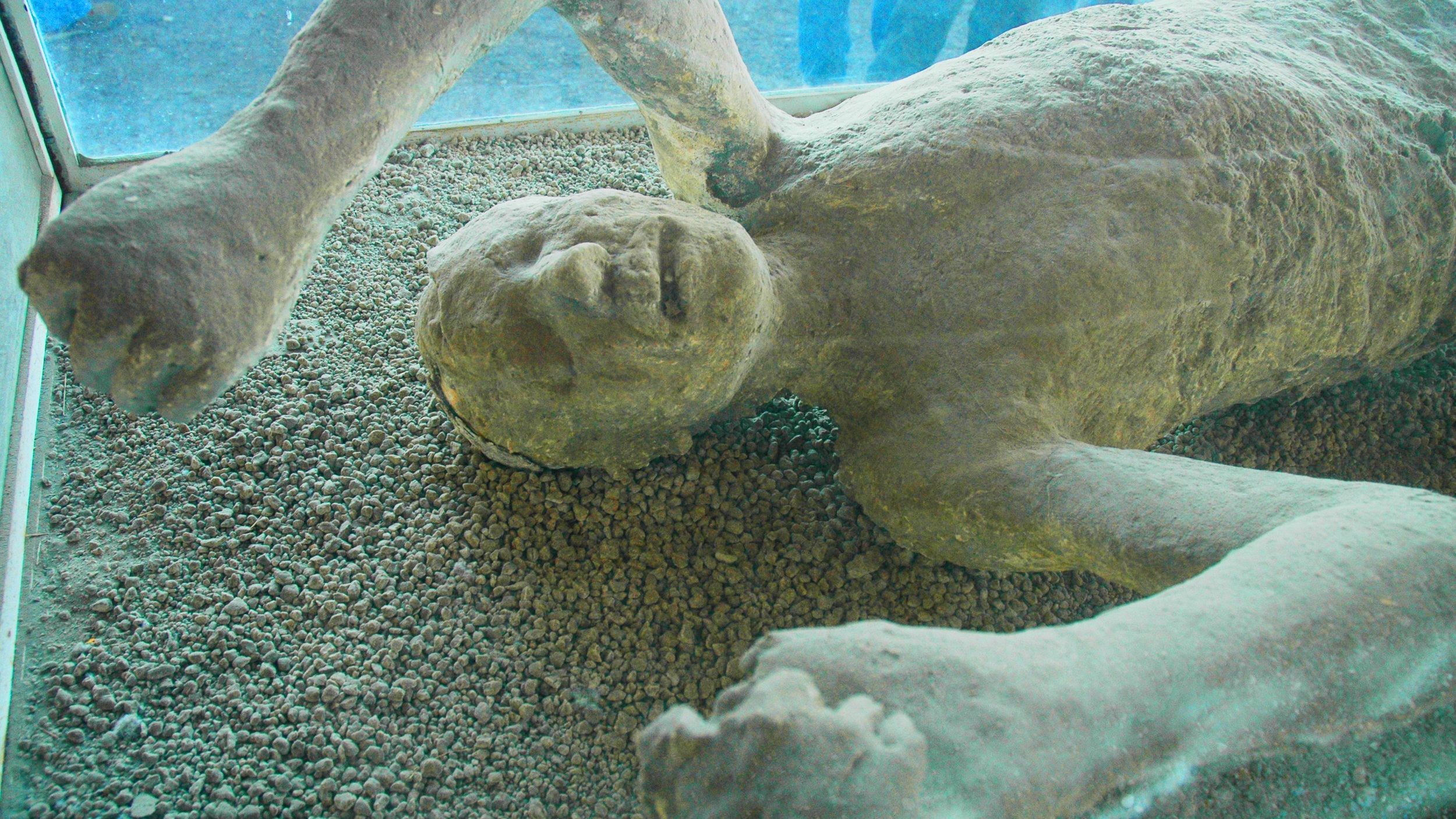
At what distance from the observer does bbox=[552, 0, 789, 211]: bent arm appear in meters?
1.28

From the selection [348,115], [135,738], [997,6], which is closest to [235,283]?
[348,115]

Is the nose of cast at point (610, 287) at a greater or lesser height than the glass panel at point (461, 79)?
greater

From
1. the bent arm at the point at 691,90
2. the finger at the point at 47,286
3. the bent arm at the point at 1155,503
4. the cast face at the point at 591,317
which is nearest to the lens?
the finger at the point at 47,286

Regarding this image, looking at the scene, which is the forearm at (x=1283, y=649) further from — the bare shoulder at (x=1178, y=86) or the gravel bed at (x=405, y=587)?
the bare shoulder at (x=1178, y=86)

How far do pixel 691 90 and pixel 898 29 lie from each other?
61.2 inches

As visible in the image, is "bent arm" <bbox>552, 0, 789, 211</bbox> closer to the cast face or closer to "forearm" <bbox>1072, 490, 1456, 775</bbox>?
the cast face

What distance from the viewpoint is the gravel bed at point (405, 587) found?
1109mm

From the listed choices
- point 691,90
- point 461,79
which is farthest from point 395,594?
point 461,79

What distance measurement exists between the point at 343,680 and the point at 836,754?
2.59 feet

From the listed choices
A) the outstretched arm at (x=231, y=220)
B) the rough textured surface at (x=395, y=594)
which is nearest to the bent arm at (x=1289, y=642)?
the rough textured surface at (x=395, y=594)

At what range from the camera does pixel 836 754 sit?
2.09 ft

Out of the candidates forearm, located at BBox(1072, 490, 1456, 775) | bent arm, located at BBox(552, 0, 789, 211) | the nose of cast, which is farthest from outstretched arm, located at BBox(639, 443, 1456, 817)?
bent arm, located at BBox(552, 0, 789, 211)

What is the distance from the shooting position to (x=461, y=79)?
2076 mm

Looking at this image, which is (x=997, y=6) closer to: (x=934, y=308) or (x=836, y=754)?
(x=934, y=308)
